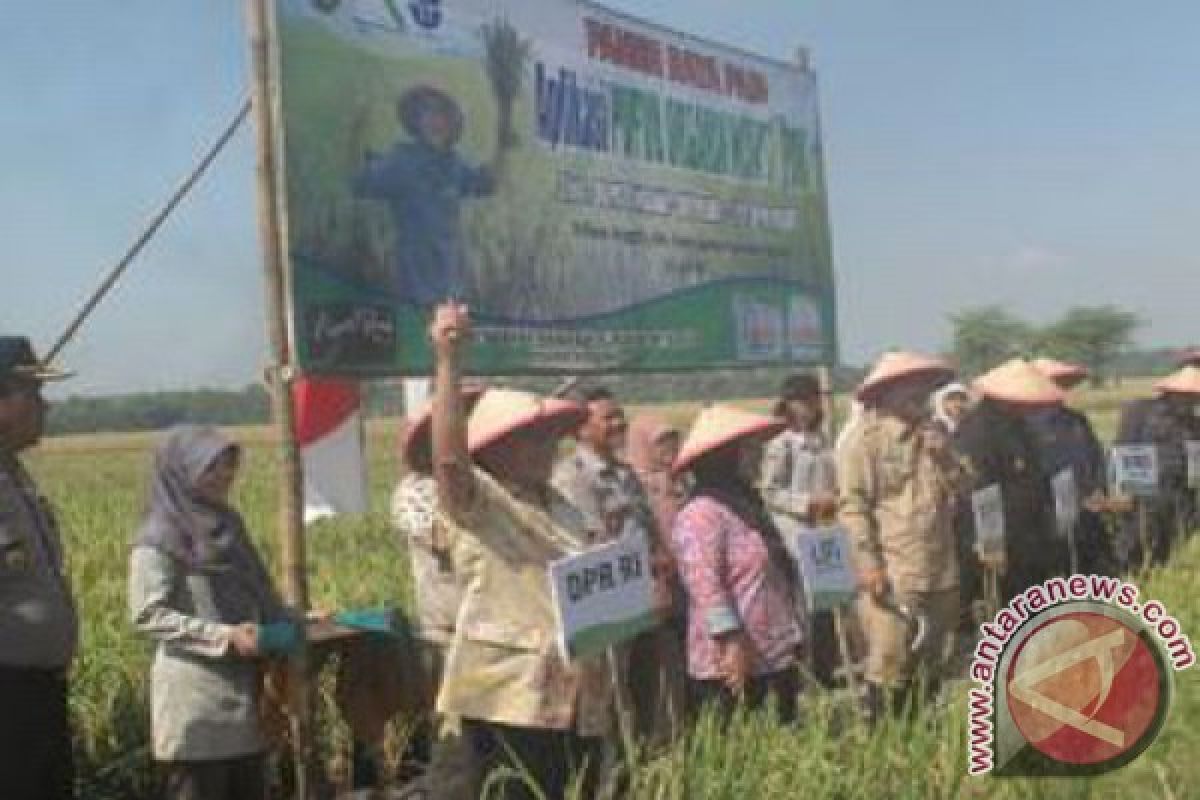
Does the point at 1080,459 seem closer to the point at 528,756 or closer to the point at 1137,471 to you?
the point at 1137,471

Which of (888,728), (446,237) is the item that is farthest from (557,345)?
(888,728)

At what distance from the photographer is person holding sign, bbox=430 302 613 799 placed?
414 centimetres

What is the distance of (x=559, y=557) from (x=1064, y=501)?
4.10 m

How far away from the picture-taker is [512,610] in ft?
13.7

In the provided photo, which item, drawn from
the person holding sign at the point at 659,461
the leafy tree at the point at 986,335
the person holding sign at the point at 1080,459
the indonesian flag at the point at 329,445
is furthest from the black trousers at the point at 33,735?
the leafy tree at the point at 986,335

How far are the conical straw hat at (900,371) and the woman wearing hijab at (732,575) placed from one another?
115cm

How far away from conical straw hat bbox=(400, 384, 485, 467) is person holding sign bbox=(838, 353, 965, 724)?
5.27 ft

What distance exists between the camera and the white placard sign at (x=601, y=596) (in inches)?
161

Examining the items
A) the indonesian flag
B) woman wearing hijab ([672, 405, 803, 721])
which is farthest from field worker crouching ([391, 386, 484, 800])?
the indonesian flag

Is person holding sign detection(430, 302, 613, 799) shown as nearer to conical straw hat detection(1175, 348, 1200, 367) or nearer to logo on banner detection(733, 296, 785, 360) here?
logo on banner detection(733, 296, 785, 360)

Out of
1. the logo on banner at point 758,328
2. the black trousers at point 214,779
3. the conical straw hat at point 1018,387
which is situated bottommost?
the black trousers at point 214,779

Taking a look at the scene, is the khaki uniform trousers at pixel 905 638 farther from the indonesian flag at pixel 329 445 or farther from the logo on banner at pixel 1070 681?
the indonesian flag at pixel 329 445

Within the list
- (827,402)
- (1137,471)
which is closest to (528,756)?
(827,402)

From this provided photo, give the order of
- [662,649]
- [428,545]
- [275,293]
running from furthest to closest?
[662,649] → [275,293] → [428,545]
